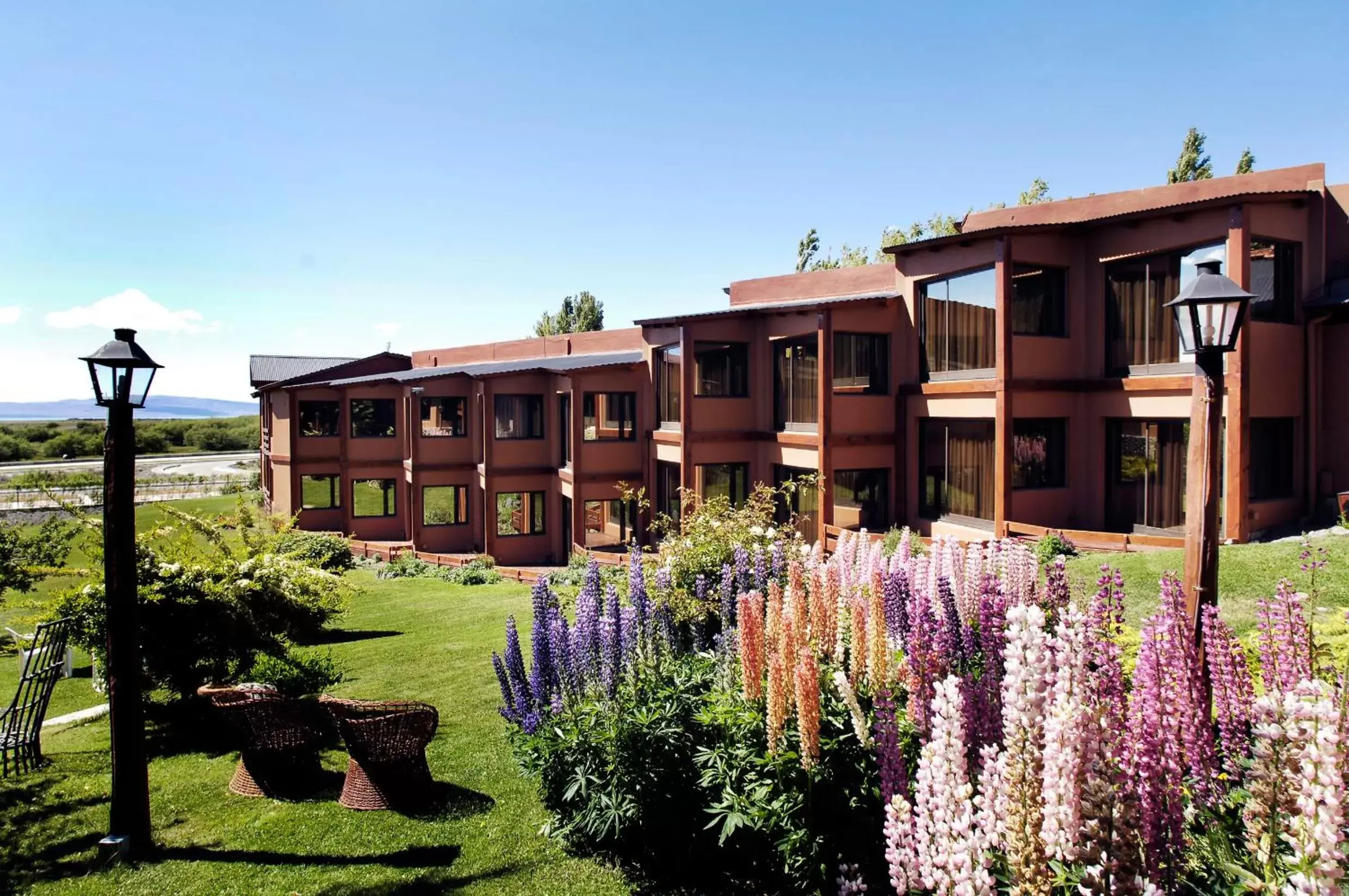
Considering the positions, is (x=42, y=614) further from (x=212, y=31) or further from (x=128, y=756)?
(x=212, y=31)

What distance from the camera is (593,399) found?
29.0m

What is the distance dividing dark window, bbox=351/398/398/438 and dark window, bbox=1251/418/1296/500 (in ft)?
98.2

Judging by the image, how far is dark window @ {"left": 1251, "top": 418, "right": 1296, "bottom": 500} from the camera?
50.3ft

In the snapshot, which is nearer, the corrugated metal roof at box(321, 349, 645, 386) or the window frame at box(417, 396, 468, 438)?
the corrugated metal roof at box(321, 349, 645, 386)

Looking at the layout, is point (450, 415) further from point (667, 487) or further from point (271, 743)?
point (271, 743)

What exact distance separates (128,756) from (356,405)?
2981 cm

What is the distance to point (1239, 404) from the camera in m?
14.2

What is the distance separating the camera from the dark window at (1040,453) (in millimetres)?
17781

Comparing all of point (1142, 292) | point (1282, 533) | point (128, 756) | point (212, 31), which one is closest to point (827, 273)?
point (1142, 292)

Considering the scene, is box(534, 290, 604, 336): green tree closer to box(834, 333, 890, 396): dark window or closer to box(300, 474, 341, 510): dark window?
box(300, 474, 341, 510): dark window

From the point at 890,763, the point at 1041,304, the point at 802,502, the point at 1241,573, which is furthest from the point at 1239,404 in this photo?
the point at 890,763

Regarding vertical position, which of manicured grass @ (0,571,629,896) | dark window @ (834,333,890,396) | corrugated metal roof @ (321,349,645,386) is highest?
corrugated metal roof @ (321,349,645,386)

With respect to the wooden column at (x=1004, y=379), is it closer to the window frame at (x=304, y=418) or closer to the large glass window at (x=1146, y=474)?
the large glass window at (x=1146, y=474)

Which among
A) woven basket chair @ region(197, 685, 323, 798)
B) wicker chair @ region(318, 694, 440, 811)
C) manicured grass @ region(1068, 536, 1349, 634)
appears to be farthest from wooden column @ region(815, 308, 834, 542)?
woven basket chair @ region(197, 685, 323, 798)
